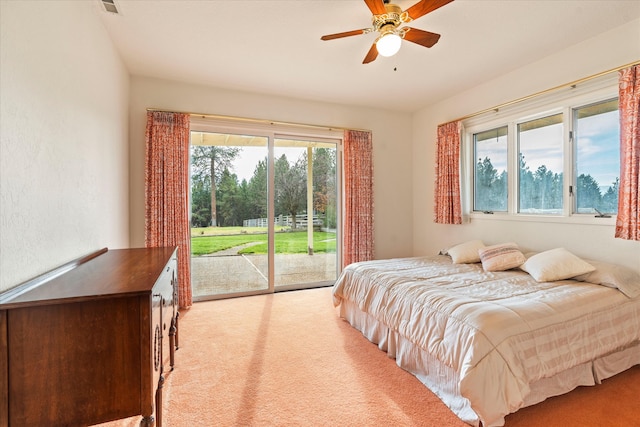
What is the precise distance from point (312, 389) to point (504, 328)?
124 centimetres

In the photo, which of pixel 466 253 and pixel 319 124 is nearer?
pixel 466 253

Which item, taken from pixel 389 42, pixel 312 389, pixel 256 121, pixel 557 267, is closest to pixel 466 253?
pixel 557 267

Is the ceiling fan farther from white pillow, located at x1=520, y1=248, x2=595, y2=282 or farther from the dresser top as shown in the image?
white pillow, located at x1=520, y1=248, x2=595, y2=282

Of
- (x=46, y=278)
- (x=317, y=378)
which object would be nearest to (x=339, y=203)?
(x=317, y=378)

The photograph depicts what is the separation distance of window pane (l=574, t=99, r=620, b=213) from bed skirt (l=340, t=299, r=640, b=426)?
48.3 inches

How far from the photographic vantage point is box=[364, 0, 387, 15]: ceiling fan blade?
1.87 meters

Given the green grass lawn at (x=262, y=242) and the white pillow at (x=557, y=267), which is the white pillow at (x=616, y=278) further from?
the green grass lawn at (x=262, y=242)

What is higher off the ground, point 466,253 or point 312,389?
point 466,253

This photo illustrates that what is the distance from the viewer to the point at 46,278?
53.7 inches

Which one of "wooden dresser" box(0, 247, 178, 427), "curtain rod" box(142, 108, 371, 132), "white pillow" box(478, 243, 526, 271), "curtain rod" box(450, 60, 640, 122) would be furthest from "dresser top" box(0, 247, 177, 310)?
"curtain rod" box(450, 60, 640, 122)

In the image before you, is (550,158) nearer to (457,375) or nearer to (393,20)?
(393,20)

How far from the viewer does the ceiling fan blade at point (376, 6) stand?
1872mm

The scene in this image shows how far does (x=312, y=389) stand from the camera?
6.56ft

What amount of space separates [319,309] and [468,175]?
102 inches
